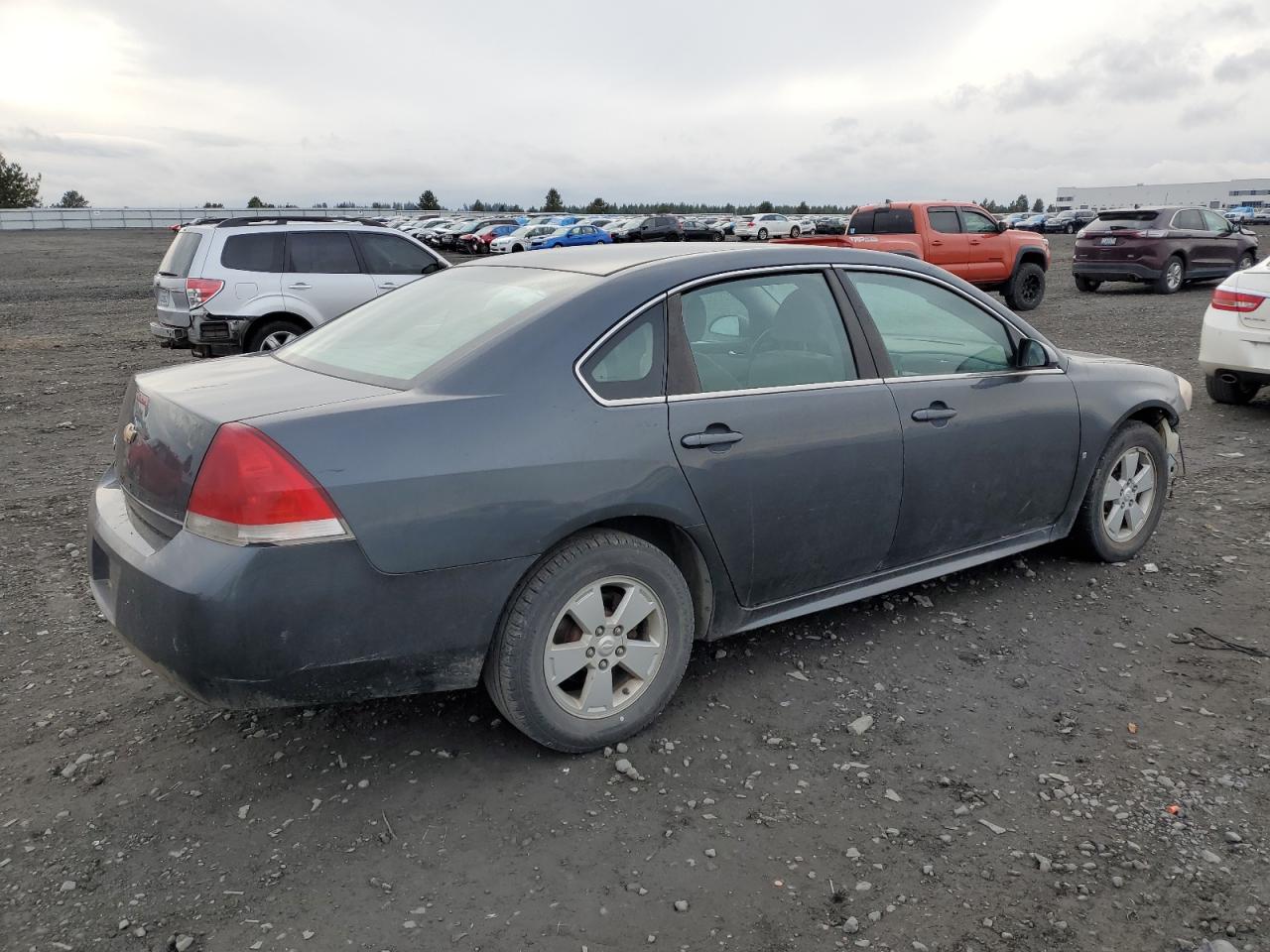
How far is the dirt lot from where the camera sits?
2.55 metres

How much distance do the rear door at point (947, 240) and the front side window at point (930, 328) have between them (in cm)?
1297

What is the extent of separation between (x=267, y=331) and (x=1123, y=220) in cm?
1564

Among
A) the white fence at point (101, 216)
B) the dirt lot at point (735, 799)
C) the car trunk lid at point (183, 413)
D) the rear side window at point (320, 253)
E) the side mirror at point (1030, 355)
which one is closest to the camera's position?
the dirt lot at point (735, 799)

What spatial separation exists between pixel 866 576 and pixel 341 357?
215 centimetres

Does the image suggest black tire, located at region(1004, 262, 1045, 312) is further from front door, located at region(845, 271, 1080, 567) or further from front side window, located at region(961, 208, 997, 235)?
front door, located at region(845, 271, 1080, 567)

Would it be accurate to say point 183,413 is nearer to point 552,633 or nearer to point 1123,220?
point 552,633

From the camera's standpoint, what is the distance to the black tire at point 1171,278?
1836 cm

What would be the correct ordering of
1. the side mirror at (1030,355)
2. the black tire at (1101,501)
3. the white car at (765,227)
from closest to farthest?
the side mirror at (1030,355), the black tire at (1101,501), the white car at (765,227)

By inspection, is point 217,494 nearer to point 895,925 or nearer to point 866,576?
point 895,925

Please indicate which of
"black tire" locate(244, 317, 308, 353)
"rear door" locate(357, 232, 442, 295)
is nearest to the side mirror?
"rear door" locate(357, 232, 442, 295)

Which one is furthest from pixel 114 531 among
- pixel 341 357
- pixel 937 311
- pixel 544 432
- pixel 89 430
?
pixel 89 430

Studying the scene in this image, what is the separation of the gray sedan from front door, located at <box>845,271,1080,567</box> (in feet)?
0.05

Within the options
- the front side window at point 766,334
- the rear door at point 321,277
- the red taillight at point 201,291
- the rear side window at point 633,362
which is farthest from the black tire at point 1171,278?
the rear side window at point 633,362

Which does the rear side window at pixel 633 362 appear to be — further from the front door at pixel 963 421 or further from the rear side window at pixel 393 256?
the rear side window at pixel 393 256
